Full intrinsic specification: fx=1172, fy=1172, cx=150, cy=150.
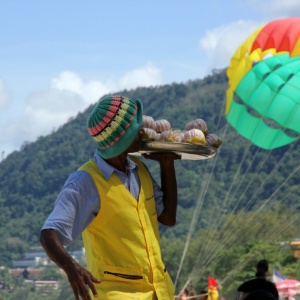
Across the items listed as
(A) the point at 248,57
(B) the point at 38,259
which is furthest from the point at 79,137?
(A) the point at 248,57

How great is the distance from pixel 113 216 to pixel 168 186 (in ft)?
1.42

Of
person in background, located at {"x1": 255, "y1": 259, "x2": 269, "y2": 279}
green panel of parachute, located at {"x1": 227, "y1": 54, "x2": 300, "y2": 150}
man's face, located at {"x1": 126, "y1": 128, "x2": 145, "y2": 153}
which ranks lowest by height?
person in background, located at {"x1": 255, "y1": 259, "x2": 269, "y2": 279}

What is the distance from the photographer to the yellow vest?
4.30 m

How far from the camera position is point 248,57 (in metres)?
18.7

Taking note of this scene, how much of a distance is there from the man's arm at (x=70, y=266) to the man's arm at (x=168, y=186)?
24.9 inches

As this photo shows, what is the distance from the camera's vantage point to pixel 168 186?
4.67 meters

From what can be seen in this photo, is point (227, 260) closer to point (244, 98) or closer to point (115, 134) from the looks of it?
point (244, 98)

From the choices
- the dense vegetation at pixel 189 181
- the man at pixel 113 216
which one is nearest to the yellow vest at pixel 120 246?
the man at pixel 113 216

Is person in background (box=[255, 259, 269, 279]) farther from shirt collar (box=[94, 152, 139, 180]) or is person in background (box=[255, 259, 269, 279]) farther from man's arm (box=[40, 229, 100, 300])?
man's arm (box=[40, 229, 100, 300])

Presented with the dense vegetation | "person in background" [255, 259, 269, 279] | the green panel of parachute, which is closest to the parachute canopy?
the green panel of parachute

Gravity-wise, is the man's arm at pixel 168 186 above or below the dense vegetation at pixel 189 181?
below

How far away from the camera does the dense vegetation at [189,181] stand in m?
66.9

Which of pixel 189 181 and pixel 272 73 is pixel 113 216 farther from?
pixel 189 181

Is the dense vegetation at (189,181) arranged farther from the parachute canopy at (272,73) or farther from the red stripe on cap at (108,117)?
the red stripe on cap at (108,117)
